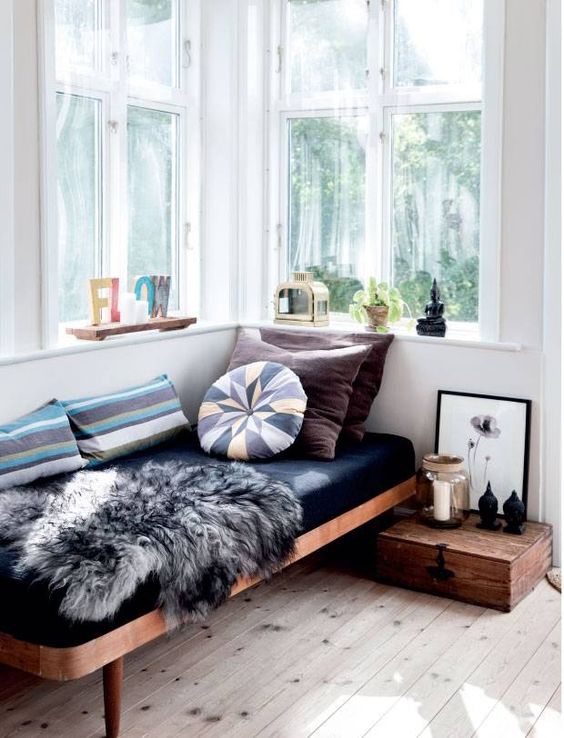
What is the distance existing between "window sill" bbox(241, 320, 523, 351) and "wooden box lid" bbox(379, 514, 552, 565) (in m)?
0.69

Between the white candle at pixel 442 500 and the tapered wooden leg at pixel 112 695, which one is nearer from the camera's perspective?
the tapered wooden leg at pixel 112 695

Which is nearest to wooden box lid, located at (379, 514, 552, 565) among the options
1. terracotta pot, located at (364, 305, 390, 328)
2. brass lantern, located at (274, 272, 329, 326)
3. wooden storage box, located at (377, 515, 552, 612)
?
wooden storage box, located at (377, 515, 552, 612)

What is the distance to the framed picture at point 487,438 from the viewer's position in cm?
376

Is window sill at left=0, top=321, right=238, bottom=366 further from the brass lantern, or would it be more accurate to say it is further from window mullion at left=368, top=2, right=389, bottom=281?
window mullion at left=368, top=2, right=389, bottom=281

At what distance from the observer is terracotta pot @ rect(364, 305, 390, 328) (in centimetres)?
411

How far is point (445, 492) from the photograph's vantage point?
365 centimetres

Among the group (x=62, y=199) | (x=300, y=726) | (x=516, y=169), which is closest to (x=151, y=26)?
(x=62, y=199)

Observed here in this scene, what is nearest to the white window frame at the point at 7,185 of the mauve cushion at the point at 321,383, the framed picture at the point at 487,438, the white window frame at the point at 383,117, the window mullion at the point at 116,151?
the window mullion at the point at 116,151

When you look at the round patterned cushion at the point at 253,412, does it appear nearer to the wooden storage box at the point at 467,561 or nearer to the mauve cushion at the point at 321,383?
the mauve cushion at the point at 321,383

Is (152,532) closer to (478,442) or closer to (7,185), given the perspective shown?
(7,185)

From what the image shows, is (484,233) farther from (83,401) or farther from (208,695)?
(208,695)

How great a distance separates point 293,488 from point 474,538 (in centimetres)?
78

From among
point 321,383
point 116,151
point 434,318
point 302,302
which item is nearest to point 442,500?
point 321,383

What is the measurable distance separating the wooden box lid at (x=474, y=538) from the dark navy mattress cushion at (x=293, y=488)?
0.19 metres
